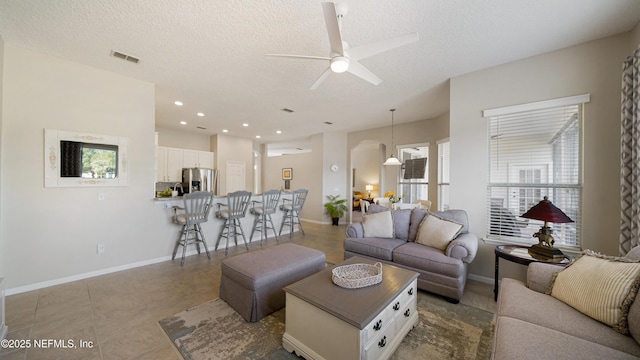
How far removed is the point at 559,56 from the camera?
262 centimetres

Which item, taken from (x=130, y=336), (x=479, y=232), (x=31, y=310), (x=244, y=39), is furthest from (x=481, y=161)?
(x=31, y=310)

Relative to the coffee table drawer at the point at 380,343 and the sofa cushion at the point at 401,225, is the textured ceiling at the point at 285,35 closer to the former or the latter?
the sofa cushion at the point at 401,225

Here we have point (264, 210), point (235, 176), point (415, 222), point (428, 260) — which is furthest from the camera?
point (235, 176)

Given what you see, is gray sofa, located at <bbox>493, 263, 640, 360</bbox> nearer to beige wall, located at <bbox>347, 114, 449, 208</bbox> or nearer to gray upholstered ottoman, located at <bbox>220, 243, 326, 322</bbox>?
gray upholstered ottoman, located at <bbox>220, 243, 326, 322</bbox>

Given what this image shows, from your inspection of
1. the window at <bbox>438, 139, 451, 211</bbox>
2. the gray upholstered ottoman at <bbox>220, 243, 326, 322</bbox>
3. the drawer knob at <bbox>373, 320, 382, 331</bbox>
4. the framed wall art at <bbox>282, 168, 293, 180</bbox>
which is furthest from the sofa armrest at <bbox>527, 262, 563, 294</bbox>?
the framed wall art at <bbox>282, 168, 293, 180</bbox>

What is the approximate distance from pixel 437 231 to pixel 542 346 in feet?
6.01

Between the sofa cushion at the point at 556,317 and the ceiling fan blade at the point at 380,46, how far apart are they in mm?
2106

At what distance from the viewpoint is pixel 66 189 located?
9.64 feet

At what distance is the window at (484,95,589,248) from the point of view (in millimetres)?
2586

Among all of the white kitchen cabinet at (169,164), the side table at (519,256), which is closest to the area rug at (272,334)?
the side table at (519,256)

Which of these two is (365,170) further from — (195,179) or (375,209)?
(375,209)

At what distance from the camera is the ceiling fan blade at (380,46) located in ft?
6.09

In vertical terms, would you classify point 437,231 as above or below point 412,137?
below

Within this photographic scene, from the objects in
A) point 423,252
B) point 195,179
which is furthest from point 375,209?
point 195,179
